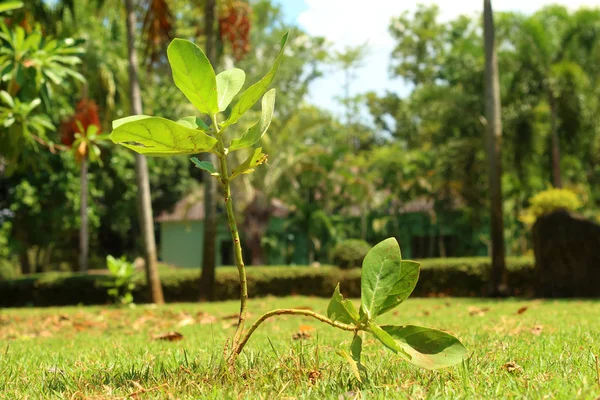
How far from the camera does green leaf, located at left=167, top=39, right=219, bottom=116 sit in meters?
2.08

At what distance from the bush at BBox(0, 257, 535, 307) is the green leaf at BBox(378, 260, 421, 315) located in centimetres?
1287

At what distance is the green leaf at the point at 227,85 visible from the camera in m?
2.29

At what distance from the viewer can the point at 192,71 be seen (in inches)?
83.2

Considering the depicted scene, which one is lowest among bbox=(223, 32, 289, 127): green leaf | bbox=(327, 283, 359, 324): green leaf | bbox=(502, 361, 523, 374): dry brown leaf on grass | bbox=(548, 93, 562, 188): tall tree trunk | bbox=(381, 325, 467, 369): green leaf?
bbox=(502, 361, 523, 374): dry brown leaf on grass

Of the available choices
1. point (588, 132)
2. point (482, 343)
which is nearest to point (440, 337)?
point (482, 343)

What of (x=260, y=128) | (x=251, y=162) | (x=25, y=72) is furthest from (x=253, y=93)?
(x=25, y=72)

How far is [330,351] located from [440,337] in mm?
1123

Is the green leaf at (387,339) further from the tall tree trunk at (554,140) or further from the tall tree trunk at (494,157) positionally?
the tall tree trunk at (554,140)

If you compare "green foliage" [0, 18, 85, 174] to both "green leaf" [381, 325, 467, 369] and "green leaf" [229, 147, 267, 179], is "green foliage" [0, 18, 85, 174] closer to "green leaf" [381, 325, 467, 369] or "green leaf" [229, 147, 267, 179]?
"green leaf" [229, 147, 267, 179]

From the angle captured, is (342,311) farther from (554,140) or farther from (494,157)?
(554,140)

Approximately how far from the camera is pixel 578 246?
12.9 metres

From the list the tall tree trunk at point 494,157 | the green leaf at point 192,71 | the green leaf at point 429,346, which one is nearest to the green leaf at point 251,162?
the green leaf at point 192,71

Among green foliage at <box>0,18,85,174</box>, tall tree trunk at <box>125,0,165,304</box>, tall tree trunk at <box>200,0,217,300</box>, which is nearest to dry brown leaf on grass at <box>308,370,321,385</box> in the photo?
green foliage at <box>0,18,85,174</box>

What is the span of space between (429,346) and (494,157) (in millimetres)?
12646
